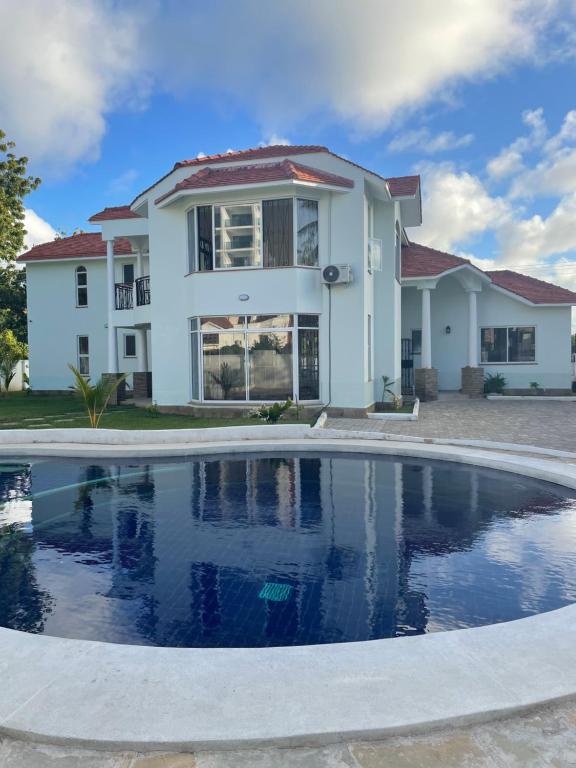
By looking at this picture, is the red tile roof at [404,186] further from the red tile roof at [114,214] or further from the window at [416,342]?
the red tile roof at [114,214]

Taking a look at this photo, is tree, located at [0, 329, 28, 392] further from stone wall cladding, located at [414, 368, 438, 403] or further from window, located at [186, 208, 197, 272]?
stone wall cladding, located at [414, 368, 438, 403]

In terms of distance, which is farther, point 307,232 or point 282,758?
point 307,232

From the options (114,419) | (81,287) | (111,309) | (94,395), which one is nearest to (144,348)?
(111,309)

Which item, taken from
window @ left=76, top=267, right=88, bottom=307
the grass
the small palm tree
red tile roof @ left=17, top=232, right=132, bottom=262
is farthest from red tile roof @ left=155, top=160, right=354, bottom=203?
window @ left=76, top=267, right=88, bottom=307

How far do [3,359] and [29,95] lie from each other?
18554mm

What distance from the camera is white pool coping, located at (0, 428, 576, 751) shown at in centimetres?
294

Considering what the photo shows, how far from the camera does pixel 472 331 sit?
2377cm

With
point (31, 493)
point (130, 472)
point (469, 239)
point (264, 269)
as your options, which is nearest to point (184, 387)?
point (264, 269)

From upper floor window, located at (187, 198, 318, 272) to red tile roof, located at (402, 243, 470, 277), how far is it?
6.24m

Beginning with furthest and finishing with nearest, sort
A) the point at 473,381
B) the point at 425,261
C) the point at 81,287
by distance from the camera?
the point at 81,287 < the point at 473,381 < the point at 425,261

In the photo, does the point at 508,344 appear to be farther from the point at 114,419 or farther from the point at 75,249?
the point at 75,249

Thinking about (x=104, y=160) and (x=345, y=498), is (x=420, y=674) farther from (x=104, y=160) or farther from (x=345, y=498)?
(x=104, y=160)

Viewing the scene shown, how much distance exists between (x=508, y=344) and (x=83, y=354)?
816 inches

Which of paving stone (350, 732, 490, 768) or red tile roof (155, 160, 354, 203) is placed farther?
red tile roof (155, 160, 354, 203)
